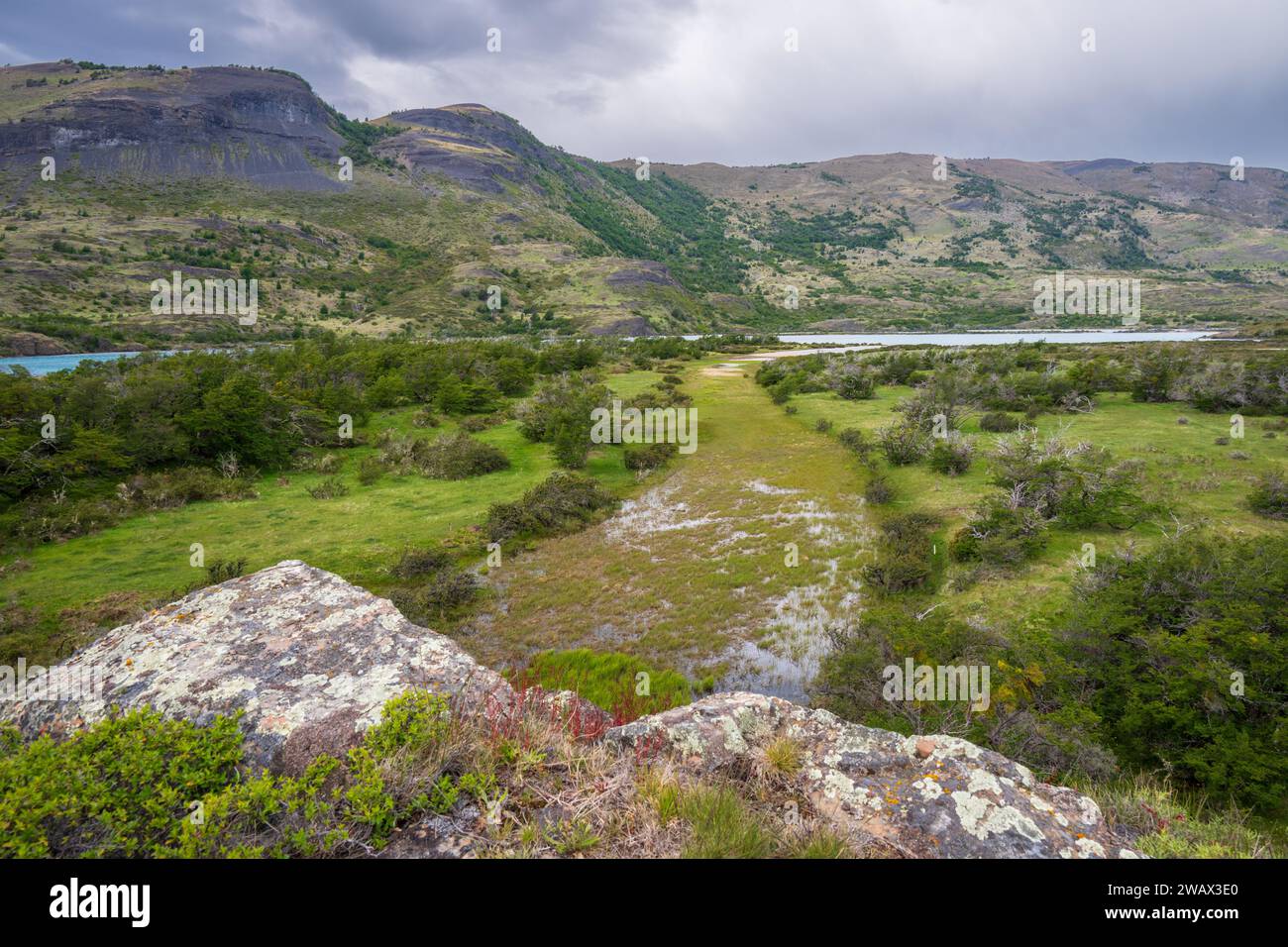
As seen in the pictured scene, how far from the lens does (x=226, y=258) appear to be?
328 feet

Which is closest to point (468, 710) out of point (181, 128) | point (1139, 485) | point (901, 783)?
point (901, 783)

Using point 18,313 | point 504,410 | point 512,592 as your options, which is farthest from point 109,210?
point 512,592

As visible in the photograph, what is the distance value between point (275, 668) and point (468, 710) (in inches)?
85.6

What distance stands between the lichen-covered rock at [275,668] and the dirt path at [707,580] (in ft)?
19.1

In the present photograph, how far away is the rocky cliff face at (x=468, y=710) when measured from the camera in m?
3.48

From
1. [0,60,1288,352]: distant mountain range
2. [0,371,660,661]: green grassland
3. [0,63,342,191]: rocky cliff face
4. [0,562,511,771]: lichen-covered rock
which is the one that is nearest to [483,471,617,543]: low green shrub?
[0,371,660,661]: green grassland

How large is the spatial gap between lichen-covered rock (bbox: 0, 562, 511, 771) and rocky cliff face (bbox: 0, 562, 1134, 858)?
16 mm

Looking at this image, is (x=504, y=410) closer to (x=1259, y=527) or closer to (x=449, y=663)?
(x=449, y=663)

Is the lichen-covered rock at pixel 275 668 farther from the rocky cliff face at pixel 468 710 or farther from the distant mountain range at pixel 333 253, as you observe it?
the distant mountain range at pixel 333 253

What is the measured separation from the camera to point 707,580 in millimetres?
14852

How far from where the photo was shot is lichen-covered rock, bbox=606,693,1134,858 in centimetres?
334

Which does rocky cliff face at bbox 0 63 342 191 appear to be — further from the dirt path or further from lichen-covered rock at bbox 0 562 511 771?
lichen-covered rock at bbox 0 562 511 771
